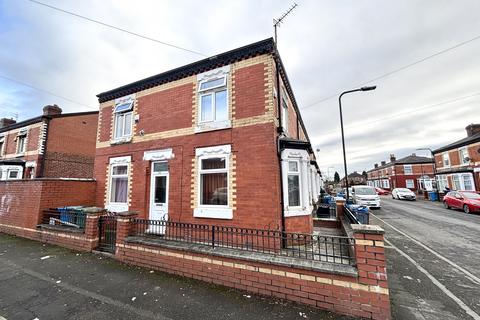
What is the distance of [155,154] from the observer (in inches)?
353

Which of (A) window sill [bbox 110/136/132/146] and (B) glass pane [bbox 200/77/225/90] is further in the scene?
(A) window sill [bbox 110/136/132/146]

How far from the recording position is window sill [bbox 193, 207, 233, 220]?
7062 mm

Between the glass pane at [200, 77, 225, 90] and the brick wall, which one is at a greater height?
the glass pane at [200, 77, 225, 90]

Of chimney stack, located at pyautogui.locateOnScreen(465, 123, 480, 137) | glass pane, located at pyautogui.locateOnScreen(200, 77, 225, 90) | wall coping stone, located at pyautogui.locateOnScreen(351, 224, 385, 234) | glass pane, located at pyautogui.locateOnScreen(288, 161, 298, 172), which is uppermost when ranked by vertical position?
chimney stack, located at pyautogui.locateOnScreen(465, 123, 480, 137)

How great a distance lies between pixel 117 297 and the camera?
4.14 m

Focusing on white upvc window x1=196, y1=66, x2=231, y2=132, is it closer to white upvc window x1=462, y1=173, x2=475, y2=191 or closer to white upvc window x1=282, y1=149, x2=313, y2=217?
white upvc window x1=282, y1=149, x2=313, y2=217

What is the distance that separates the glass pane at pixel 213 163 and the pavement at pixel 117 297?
3.76 meters

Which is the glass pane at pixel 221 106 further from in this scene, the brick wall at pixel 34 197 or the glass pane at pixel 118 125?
the brick wall at pixel 34 197

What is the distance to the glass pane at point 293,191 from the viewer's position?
7.22m

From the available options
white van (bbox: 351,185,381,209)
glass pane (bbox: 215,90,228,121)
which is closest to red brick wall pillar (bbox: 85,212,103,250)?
glass pane (bbox: 215,90,228,121)

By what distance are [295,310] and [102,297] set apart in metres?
3.65

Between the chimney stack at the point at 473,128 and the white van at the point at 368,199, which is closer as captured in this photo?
the white van at the point at 368,199

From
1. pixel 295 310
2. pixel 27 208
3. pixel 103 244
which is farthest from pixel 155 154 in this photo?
pixel 295 310

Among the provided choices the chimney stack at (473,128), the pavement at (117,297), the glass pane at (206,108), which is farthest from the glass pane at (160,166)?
the chimney stack at (473,128)
